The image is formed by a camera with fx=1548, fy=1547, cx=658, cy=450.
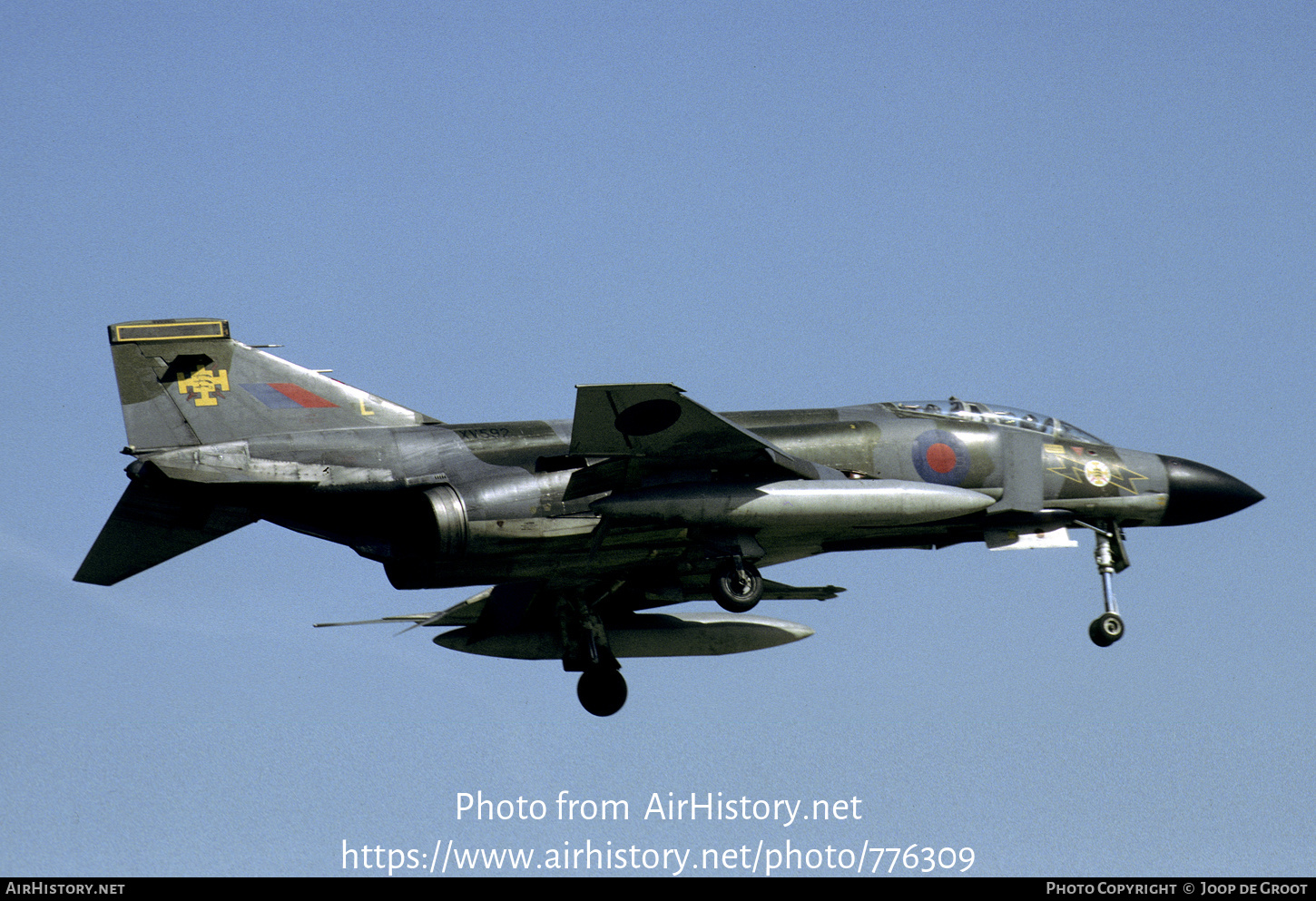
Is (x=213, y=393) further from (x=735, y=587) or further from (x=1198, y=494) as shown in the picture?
(x=1198, y=494)

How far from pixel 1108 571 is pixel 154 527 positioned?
37.2 feet

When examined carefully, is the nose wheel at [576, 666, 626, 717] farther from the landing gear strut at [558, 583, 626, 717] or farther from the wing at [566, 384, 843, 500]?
the wing at [566, 384, 843, 500]

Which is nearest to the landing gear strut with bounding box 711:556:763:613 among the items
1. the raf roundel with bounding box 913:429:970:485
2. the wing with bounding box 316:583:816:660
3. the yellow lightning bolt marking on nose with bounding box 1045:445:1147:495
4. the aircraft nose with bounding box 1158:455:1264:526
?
the raf roundel with bounding box 913:429:970:485

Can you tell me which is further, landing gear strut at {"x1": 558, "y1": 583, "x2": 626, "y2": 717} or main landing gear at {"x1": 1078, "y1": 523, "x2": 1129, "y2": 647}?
landing gear strut at {"x1": 558, "y1": 583, "x2": 626, "y2": 717}

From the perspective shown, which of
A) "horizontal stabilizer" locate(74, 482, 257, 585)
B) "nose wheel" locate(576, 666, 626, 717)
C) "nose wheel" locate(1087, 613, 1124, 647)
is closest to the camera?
"horizontal stabilizer" locate(74, 482, 257, 585)

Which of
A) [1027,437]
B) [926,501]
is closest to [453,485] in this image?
[926,501]

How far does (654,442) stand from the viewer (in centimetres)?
1628

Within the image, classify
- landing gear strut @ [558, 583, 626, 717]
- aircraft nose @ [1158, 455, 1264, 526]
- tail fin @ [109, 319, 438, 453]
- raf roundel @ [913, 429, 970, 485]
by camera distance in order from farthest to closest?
landing gear strut @ [558, 583, 626, 717] < aircraft nose @ [1158, 455, 1264, 526] < raf roundel @ [913, 429, 970, 485] < tail fin @ [109, 319, 438, 453]

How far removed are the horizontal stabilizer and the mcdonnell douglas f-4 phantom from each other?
0.9 inches

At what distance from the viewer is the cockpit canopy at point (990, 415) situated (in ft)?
62.3

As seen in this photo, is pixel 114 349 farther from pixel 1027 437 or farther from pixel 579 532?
pixel 1027 437

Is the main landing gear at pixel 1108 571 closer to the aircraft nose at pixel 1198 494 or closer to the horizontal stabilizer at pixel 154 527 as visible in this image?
the aircraft nose at pixel 1198 494

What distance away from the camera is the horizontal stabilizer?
55.5 feet

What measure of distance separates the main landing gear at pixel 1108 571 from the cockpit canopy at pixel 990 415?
1194 millimetres
